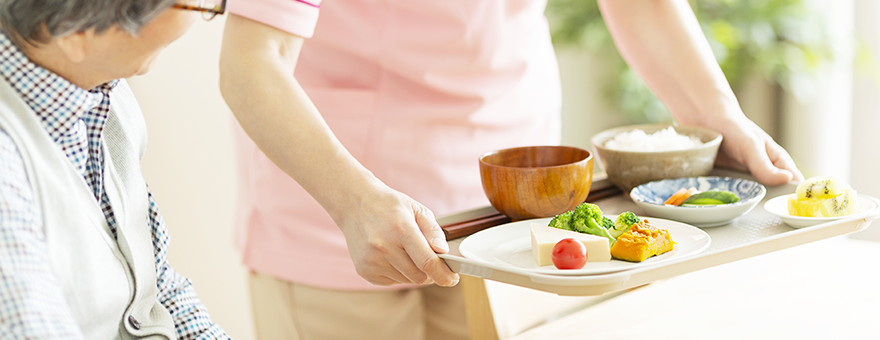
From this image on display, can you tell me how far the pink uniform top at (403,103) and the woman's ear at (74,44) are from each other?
518 millimetres

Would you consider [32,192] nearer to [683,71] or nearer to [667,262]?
[667,262]

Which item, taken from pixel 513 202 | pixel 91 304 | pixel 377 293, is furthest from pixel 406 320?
pixel 91 304

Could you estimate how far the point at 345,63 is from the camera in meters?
1.23

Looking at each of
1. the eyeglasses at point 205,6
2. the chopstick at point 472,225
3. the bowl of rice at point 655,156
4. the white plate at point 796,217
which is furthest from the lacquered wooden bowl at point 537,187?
the eyeglasses at point 205,6

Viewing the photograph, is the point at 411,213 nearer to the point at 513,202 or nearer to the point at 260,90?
the point at 513,202

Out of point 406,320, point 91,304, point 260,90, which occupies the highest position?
point 260,90

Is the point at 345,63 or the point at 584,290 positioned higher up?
the point at 345,63

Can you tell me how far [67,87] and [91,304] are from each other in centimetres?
23

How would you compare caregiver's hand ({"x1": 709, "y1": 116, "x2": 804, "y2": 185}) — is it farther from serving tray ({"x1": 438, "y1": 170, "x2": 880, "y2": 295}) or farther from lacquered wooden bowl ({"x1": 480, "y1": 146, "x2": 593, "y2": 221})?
lacquered wooden bowl ({"x1": 480, "y1": 146, "x2": 593, "y2": 221})

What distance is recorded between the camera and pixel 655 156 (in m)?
1.11

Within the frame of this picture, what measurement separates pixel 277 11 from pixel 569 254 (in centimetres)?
55

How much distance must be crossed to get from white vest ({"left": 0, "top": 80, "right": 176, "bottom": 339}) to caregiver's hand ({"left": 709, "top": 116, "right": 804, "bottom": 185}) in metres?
0.92

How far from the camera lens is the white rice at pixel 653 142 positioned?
116cm

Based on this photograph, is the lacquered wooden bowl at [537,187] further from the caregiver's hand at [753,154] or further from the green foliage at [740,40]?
the green foliage at [740,40]
